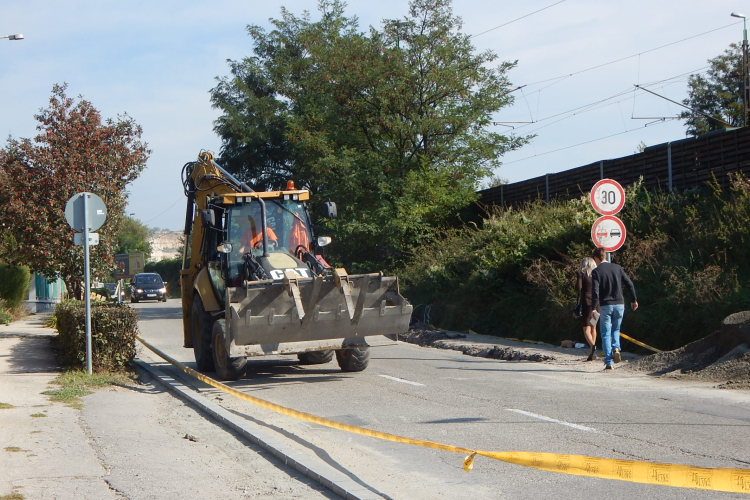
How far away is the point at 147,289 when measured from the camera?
51000mm

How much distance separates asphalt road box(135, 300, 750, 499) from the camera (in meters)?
5.91

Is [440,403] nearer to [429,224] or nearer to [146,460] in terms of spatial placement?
[146,460]

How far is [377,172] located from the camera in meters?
26.7

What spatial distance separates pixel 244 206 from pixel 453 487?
7.90 m

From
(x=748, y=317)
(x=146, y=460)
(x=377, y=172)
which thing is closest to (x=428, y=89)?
(x=377, y=172)

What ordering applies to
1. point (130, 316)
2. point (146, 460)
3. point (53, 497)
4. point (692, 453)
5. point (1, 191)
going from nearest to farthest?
point (53, 497)
point (692, 453)
point (146, 460)
point (130, 316)
point (1, 191)

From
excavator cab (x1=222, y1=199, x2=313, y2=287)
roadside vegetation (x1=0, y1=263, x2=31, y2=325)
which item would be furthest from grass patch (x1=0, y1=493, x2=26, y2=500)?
roadside vegetation (x1=0, y1=263, x2=31, y2=325)

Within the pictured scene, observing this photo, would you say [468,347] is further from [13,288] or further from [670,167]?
[13,288]

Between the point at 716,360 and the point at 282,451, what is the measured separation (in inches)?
273

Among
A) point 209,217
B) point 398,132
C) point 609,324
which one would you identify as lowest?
point 609,324

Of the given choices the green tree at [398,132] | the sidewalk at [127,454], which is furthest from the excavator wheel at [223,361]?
the green tree at [398,132]

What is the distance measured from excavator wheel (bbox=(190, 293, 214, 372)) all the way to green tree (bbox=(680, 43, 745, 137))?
3890 centimetres

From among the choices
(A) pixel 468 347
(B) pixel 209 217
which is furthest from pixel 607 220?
(B) pixel 209 217

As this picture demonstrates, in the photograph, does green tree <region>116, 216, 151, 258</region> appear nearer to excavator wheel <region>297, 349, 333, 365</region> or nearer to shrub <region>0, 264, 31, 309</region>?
shrub <region>0, 264, 31, 309</region>
